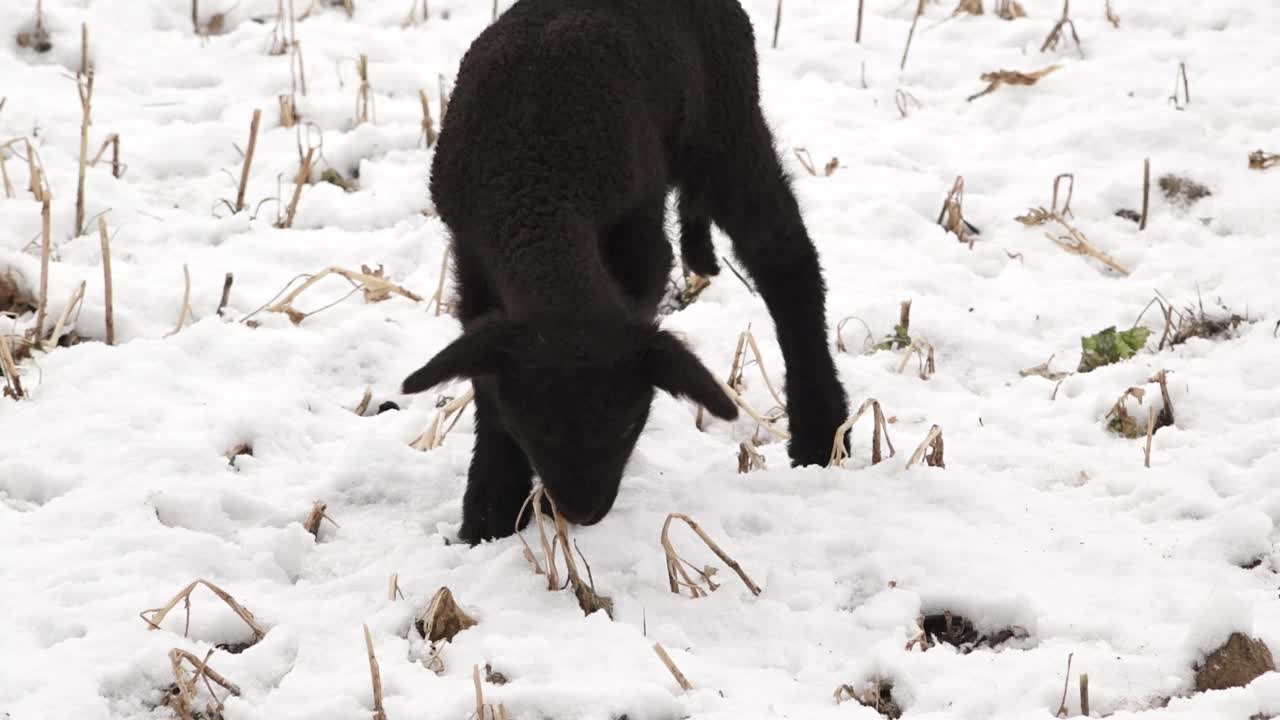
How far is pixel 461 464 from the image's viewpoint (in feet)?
15.8

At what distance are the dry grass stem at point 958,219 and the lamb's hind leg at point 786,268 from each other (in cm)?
163

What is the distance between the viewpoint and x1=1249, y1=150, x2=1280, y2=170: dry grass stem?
6.69 m

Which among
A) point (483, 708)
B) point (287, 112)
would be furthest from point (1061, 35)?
point (483, 708)

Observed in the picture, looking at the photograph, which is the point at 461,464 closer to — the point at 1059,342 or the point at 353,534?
the point at 353,534

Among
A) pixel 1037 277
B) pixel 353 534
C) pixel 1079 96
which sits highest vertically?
pixel 1079 96

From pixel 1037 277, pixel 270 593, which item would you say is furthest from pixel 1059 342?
pixel 270 593

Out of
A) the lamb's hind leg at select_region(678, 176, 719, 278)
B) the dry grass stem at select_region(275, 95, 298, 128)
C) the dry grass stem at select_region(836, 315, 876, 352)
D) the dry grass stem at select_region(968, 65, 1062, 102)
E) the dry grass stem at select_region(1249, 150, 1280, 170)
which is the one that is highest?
the dry grass stem at select_region(968, 65, 1062, 102)

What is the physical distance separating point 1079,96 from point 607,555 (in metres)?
5.02

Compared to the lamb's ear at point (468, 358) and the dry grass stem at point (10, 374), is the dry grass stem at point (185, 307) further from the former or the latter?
the lamb's ear at point (468, 358)

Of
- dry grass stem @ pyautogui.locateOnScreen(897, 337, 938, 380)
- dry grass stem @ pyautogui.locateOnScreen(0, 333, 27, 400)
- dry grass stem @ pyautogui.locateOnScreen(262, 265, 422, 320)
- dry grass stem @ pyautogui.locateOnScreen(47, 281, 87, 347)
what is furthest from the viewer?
dry grass stem @ pyautogui.locateOnScreen(262, 265, 422, 320)

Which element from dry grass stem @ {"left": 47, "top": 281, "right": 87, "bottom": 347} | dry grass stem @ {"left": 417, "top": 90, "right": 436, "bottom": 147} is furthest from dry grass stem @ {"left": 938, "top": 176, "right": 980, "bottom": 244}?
dry grass stem @ {"left": 47, "top": 281, "right": 87, "bottom": 347}

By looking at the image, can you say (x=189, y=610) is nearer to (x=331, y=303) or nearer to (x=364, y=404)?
(x=364, y=404)

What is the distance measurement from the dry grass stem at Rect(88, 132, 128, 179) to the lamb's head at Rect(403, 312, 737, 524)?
3798mm

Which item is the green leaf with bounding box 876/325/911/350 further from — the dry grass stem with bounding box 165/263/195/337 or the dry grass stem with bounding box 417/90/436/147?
the dry grass stem with bounding box 165/263/195/337
